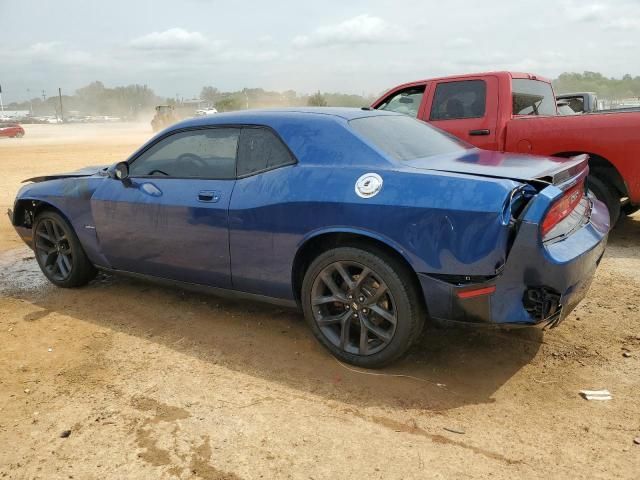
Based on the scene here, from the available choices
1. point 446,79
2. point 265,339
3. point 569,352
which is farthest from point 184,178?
point 446,79

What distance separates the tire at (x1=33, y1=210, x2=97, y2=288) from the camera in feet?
15.7

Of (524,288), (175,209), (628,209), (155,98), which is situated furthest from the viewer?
(155,98)

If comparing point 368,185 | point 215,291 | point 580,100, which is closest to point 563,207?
point 368,185

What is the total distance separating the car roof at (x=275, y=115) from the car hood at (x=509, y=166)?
647mm

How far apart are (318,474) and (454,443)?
662 millimetres

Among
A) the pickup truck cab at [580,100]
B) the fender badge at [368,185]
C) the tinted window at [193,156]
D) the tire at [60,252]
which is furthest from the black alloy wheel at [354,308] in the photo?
the pickup truck cab at [580,100]

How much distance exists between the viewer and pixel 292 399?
3.01 meters

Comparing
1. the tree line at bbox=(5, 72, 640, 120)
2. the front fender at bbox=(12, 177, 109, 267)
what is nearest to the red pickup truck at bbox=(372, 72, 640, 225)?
the front fender at bbox=(12, 177, 109, 267)

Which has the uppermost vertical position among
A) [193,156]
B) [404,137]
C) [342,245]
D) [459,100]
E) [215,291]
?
[459,100]

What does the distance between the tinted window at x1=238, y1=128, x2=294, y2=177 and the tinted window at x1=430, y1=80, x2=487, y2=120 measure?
11.5ft

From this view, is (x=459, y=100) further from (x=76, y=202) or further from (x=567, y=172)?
(x=76, y=202)

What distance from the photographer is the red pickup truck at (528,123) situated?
550 centimetres

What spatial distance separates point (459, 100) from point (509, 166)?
11.6 feet

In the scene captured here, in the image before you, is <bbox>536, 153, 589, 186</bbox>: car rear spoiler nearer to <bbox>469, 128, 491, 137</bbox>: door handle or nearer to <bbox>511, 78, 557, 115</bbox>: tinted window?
<bbox>469, 128, 491, 137</bbox>: door handle
